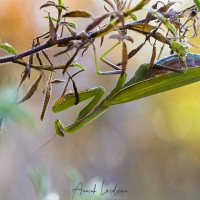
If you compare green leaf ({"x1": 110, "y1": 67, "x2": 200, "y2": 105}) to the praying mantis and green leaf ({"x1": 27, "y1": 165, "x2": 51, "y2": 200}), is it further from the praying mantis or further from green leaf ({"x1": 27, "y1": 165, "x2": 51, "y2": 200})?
green leaf ({"x1": 27, "y1": 165, "x2": 51, "y2": 200})

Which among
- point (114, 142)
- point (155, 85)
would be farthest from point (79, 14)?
point (114, 142)

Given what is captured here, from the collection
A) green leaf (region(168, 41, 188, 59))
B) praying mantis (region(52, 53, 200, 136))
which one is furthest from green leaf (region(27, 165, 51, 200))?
green leaf (region(168, 41, 188, 59))

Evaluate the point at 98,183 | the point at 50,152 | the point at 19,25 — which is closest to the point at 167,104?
the point at 50,152

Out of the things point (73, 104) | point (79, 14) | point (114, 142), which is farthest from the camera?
point (114, 142)

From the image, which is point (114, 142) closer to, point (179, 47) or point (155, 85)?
point (155, 85)

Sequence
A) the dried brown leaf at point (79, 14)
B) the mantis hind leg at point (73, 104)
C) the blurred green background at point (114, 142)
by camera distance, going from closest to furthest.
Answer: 1. the dried brown leaf at point (79, 14)
2. the mantis hind leg at point (73, 104)
3. the blurred green background at point (114, 142)

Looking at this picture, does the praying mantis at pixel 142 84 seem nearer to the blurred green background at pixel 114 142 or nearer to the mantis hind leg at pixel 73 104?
the mantis hind leg at pixel 73 104

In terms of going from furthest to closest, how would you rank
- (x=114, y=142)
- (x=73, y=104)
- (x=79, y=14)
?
(x=114, y=142), (x=73, y=104), (x=79, y=14)

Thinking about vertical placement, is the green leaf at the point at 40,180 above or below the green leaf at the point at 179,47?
below

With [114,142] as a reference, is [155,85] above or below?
below

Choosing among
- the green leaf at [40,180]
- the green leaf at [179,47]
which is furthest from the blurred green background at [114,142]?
the green leaf at [179,47]
